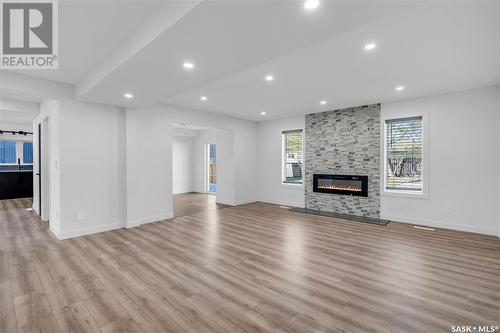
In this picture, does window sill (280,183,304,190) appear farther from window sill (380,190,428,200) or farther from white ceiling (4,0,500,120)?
white ceiling (4,0,500,120)

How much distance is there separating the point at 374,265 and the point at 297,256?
3.18 ft

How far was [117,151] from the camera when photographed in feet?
15.8

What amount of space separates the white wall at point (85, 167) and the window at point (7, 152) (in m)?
6.84

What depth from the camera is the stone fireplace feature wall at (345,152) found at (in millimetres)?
5582

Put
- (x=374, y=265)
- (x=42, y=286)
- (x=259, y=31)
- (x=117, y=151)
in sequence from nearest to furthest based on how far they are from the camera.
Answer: (x=259, y=31)
(x=42, y=286)
(x=374, y=265)
(x=117, y=151)

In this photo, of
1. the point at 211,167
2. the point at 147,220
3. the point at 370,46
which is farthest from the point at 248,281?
the point at 211,167

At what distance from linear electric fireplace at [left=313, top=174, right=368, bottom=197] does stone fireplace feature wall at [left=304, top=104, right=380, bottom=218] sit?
10cm

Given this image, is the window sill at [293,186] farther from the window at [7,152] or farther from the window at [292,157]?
the window at [7,152]

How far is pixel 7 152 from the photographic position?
9.41 m

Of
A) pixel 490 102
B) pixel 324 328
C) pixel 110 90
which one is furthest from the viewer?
pixel 490 102

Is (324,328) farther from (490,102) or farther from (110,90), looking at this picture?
(490,102)

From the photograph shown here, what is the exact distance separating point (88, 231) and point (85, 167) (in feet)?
3.90

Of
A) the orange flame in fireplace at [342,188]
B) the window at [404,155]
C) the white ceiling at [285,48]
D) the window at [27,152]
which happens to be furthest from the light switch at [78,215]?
the window at [27,152]

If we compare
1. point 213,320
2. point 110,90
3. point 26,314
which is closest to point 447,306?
point 213,320
